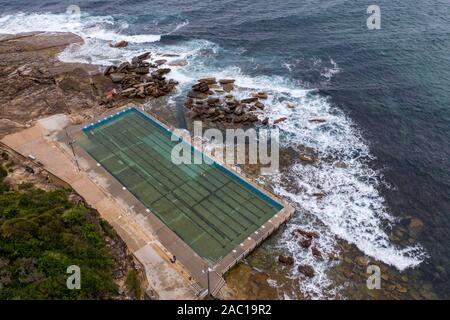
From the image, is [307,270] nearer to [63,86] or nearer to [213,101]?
[213,101]

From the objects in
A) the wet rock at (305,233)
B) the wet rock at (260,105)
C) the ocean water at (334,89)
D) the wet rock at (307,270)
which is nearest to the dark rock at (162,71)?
the ocean water at (334,89)

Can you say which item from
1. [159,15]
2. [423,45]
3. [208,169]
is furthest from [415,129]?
[159,15]

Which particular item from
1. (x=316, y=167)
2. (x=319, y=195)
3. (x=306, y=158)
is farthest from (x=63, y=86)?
(x=319, y=195)

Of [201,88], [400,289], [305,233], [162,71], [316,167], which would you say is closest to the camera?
[400,289]

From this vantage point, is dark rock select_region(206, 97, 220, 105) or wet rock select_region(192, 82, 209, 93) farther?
wet rock select_region(192, 82, 209, 93)

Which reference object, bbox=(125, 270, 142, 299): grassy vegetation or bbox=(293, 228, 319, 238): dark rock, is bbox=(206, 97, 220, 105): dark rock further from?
bbox=(125, 270, 142, 299): grassy vegetation

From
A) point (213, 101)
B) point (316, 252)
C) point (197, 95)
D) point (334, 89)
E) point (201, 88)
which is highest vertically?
point (201, 88)

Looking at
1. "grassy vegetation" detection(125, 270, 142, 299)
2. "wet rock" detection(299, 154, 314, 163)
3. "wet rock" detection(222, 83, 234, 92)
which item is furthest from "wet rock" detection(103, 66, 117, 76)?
"grassy vegetation" detection(125, 270, 142, 299)
